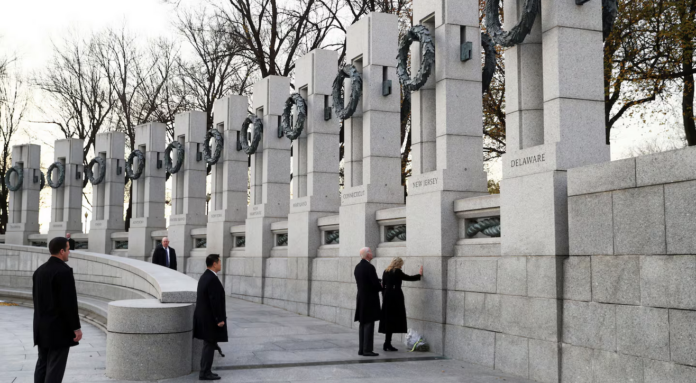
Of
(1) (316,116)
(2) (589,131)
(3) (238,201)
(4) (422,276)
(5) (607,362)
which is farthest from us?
(3) (238,201)

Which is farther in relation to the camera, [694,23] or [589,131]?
[694,23]

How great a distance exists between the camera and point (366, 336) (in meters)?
11.5

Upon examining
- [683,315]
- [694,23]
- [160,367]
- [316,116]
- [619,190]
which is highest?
[694,23]

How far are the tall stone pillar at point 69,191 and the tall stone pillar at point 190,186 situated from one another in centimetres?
896

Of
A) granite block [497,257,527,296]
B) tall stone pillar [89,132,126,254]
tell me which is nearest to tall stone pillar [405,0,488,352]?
granite block [497,257,527,296]

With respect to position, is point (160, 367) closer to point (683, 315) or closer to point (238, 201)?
point (683, 315)

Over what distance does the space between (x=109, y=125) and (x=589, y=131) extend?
113 ft

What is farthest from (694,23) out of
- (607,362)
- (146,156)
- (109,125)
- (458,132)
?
(109,125)

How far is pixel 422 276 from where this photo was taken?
12.4m

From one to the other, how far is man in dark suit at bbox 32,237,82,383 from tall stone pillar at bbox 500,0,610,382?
18.9 ft

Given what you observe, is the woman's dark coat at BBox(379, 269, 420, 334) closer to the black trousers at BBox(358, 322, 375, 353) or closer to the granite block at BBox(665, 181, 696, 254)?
the black trousers at BBox(358, 322, 375, 353)

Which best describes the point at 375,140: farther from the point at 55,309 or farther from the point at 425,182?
the point at 55,309

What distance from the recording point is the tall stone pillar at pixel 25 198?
110 ft

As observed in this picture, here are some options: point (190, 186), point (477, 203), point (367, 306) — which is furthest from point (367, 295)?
point (190, 186)
